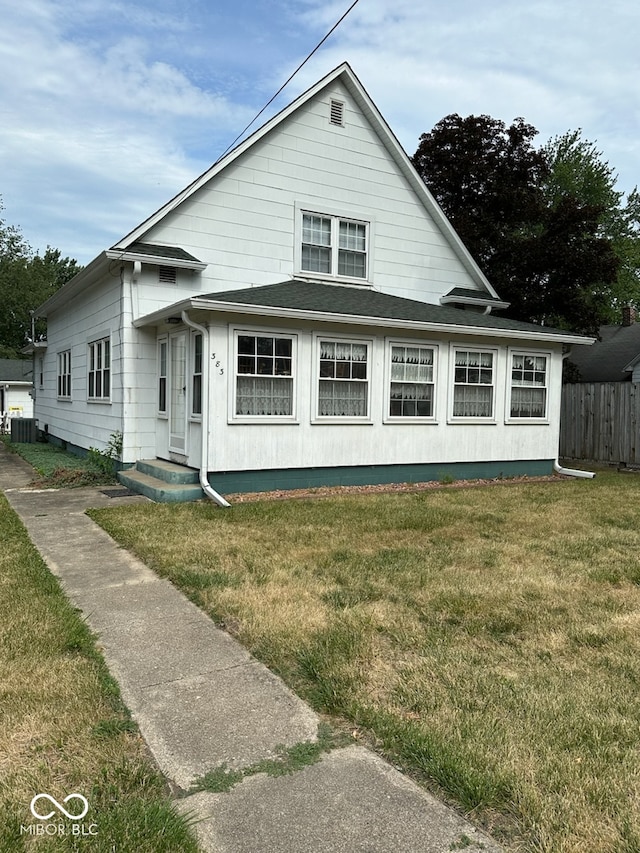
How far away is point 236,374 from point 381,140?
7.04 m

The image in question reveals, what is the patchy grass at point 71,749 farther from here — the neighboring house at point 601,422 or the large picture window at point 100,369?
the neighboring house at point 601,422

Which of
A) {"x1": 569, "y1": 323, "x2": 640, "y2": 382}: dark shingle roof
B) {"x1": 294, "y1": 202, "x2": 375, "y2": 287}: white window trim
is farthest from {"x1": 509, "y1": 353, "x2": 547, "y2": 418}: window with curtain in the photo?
{"x1": 569, "y1": 323, "x2": 640, "y2": 382}: dark shingle roof

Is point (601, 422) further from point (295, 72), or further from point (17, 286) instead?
point (17, 286)

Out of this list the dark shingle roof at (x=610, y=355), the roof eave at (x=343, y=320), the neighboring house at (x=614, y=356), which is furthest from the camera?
the dark shingle roof at (x=610, y=355)

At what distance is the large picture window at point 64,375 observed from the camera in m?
15.8

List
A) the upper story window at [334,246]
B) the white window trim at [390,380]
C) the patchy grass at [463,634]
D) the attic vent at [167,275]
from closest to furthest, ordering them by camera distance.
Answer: the patchy grass at [463,634] < the white window trim at [390,380] < the attic vent at [167,275] < the upper story window at [334,246]

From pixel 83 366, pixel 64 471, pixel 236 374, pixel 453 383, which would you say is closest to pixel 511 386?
pixel 453 383

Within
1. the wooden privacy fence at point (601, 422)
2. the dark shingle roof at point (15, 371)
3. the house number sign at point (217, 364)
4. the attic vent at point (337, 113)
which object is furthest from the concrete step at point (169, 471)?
the dark shingle roof at point (15, 371)

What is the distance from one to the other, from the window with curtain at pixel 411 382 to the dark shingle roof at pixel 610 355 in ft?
48.6

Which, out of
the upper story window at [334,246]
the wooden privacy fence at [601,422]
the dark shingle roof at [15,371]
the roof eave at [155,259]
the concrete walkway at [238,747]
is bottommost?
the concrete walkway at [238,747]

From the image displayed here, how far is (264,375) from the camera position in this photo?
31.7 ft

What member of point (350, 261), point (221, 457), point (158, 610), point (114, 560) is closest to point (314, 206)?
point (350, 261)

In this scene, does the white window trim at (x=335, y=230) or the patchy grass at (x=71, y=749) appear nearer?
the patchy grass at (x=71, y=749)

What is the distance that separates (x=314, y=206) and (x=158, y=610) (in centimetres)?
992
